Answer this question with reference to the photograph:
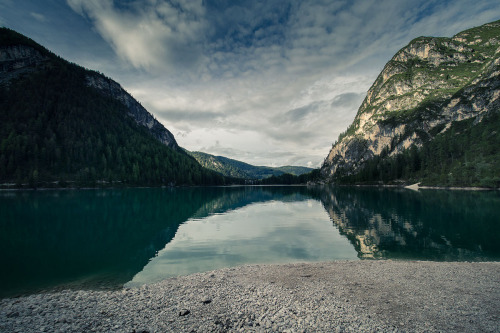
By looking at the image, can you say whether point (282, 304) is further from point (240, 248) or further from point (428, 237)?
point (428, 237)

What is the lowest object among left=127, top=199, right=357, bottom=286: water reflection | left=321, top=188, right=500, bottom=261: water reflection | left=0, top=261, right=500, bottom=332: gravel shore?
left=127, top=199, right=357, bottom=286: water reflection

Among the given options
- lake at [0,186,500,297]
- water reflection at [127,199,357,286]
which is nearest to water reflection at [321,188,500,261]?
lake at [0,186,500,297]

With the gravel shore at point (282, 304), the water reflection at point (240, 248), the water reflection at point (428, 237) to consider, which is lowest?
the water reflection at point (240, 248)

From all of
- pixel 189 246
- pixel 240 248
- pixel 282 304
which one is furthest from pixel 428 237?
pixel 189 246

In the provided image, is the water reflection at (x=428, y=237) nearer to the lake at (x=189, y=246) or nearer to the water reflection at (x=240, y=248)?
the lake at (x=189, y=246)

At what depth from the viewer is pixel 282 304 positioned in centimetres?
1271

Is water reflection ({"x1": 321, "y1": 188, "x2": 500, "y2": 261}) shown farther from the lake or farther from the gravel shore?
the gravel shore

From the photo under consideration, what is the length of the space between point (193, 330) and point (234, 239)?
71.4ft

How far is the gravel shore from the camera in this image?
34.4 ft

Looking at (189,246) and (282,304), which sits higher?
(282,304)

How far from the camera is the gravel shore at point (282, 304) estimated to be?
10.5m

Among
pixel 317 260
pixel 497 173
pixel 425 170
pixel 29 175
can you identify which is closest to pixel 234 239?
pixel 317 260

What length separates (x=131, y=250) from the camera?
1040 inches

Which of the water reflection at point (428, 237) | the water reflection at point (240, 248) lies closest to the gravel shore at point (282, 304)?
the water reflection at point (240, 248)
